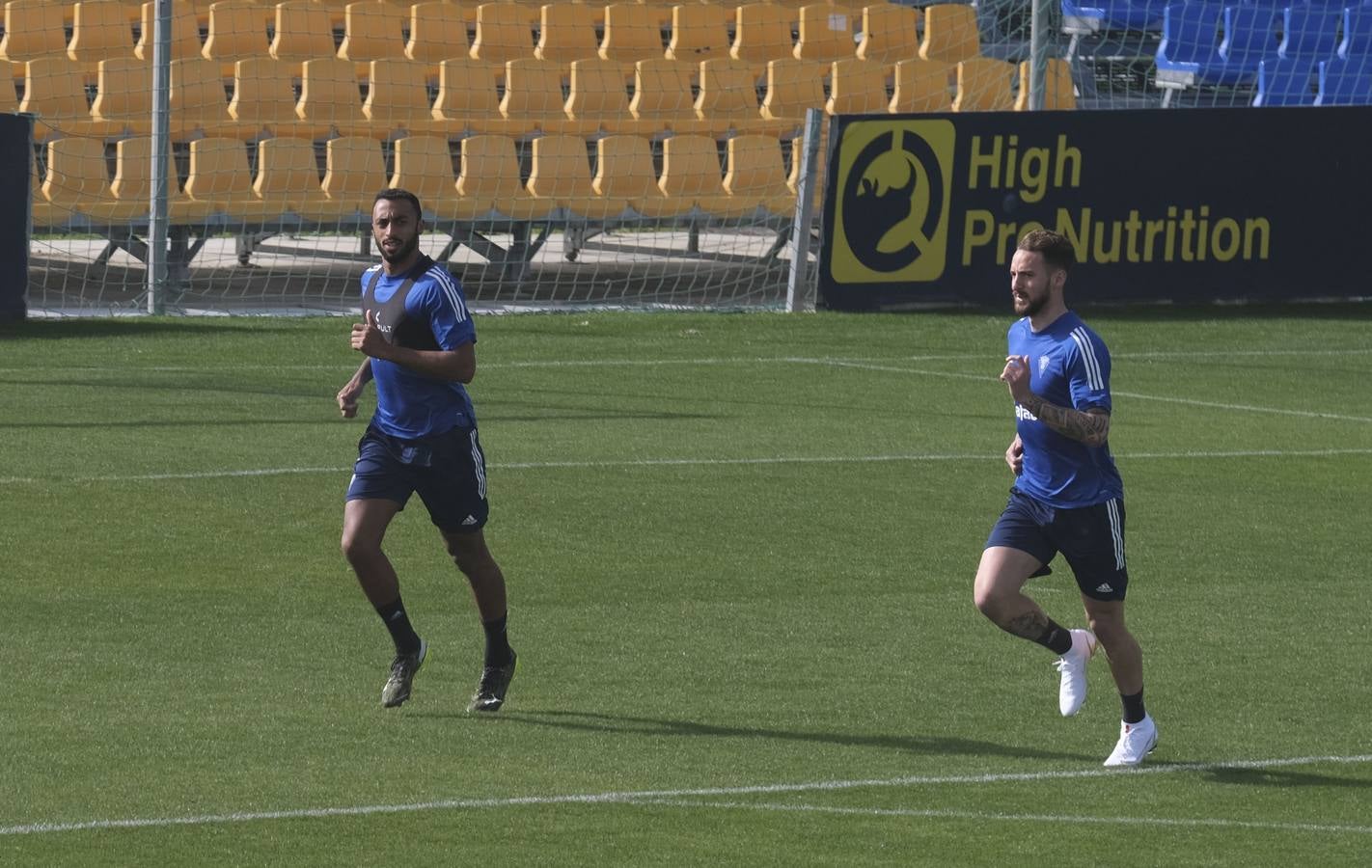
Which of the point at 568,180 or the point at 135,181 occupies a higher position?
the point at 135,181

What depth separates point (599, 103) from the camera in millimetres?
23312

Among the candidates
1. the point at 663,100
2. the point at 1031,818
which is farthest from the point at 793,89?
the point at 1031,818

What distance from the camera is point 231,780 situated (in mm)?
6945

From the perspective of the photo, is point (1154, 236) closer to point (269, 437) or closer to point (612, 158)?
point (612, 158)

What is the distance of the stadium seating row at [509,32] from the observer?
72.3 ft

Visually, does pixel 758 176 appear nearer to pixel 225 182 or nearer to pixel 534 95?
pixel 534 95

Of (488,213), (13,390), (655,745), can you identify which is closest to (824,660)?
(655,745)

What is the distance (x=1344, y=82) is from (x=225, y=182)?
14130mm

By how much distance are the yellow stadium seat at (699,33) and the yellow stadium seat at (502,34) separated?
1.69 meters

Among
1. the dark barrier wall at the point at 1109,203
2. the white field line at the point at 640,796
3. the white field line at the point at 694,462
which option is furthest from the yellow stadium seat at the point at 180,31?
the white field line at the point at 640,796

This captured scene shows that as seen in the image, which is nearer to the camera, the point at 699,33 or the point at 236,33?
the point at 236,33

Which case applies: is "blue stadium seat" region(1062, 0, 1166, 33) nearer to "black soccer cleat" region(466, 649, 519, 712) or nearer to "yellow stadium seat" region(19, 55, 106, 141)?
"yellow stadium seat" region(19, 55, 106, 141)

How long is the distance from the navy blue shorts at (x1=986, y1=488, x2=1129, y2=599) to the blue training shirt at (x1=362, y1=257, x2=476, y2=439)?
1882 millimetres

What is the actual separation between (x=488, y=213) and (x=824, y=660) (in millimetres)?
13092
